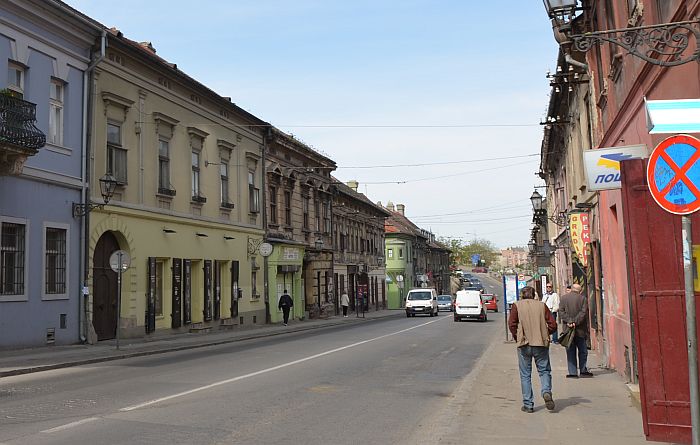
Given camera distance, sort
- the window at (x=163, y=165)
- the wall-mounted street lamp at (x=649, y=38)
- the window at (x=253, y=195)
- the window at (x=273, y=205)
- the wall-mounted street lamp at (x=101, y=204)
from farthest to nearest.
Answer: the window at (x=273, y=205) → the window at (x=253, y=195) → the window at (x=163, y=165) → the wall-mounted street lamp at (x=101, y=204) → the wall-mounted street lamp at (x=649, y=38)

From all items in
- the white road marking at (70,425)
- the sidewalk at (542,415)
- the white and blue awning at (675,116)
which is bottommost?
the sidewalk at (542,415)

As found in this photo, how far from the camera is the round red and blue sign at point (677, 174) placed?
500cm

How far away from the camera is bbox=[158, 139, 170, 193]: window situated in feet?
80.5

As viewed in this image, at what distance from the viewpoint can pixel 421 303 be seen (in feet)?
148

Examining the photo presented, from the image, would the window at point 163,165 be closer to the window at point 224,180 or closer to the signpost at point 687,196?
the window at point 224,180

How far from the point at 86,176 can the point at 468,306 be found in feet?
74.2

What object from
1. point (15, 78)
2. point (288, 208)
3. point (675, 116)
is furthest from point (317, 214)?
point (675, 116)

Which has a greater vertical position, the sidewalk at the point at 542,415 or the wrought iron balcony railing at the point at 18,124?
the wrought iron balcony railing at the point at 18,124

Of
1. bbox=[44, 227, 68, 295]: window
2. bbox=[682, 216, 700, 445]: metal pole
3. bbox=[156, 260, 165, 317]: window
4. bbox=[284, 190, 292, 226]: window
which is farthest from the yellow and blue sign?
bbox=[284, 190, 292, 226]: window

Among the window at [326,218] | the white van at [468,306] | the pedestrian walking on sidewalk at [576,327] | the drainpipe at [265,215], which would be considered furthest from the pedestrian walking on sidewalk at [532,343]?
the window at [326,218]

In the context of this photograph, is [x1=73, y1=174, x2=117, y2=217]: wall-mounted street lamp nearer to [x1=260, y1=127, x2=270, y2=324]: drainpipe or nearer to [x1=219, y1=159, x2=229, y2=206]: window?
[x1=219, y1=159, x2=229, y2=206]: window

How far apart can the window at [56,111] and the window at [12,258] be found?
113 inches

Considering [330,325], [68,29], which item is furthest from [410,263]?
[68,29]

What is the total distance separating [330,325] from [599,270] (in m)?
20.1
